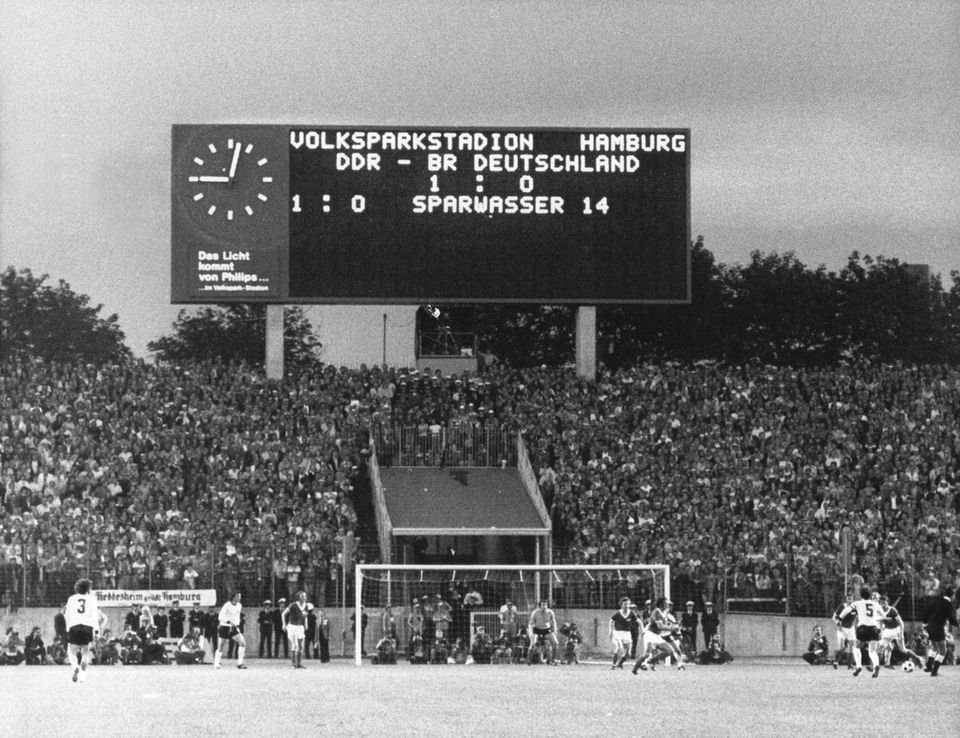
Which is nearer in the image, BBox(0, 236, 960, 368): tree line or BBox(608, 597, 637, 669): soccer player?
BBox(608, 597, 637, 669): soccer player

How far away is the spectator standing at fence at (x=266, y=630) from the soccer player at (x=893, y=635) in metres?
14.0

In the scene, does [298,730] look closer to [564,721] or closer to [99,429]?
[564,721]

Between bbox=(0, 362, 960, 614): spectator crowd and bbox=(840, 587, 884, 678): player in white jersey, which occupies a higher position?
bbox=(0, 362, 960, 614): spectator crowd

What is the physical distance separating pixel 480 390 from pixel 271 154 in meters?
9.59

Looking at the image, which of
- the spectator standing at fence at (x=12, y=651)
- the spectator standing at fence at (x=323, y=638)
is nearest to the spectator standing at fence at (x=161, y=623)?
the spectator standing at fence at (x=12, y=651)

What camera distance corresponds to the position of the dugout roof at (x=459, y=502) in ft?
164

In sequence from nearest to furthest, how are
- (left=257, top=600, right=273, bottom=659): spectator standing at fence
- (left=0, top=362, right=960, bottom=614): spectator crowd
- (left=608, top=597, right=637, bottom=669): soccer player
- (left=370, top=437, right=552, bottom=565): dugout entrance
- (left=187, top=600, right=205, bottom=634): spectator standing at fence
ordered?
(left=608, top=597, right=637, bottom=669): soccer player, (left=187, top=600, right=205, bottom=634): spectator standing at fence, (left=257, top=600, right=273, bottom=659): spectator standing at fence, (left=0, top=362, right=960, bottom=614): spectator crowd, (left=370, top=437, right=552, bottom=565): dugout entrance

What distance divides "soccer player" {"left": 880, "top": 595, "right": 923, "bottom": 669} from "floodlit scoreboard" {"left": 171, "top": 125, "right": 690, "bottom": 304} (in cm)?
1896

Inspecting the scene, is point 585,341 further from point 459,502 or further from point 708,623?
point 708,623

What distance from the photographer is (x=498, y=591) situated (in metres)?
44.9

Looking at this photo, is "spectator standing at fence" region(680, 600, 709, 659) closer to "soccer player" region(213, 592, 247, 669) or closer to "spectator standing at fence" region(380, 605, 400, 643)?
"spectator standing at fence" region(380, 605, 400, 643)

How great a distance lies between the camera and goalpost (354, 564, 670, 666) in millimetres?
43094

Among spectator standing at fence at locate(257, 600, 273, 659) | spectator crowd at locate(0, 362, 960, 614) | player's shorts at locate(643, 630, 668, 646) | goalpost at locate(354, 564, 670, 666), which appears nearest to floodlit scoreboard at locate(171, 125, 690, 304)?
spectator crowd at locate(0, 362, 960, 614)

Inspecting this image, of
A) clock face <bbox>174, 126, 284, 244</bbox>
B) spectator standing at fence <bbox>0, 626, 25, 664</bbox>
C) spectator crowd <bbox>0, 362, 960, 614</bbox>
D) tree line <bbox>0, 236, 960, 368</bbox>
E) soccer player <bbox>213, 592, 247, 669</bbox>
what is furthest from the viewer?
tree line <bbox>0, 236, 960, 368</bbox>
